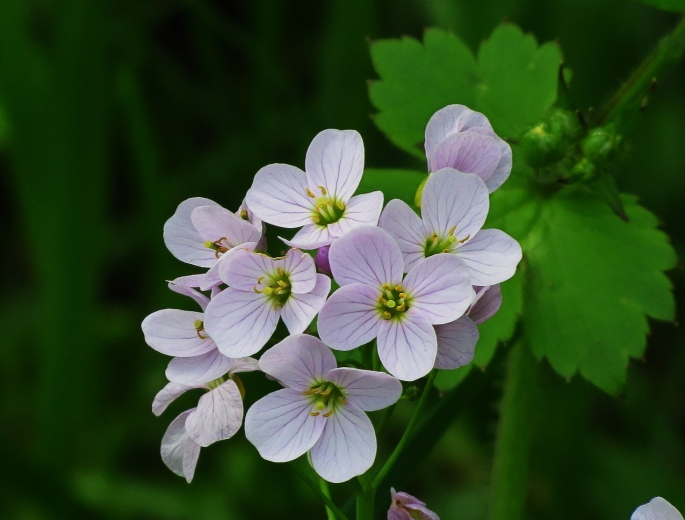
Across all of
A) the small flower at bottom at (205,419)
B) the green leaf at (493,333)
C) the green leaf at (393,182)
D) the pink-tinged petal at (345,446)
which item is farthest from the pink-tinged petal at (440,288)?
the green leaf at (393,182)

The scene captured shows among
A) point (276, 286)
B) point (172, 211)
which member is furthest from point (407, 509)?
point (172, 211)

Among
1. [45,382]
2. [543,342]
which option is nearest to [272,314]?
[543,342]

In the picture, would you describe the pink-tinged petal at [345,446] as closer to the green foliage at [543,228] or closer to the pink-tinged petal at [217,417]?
the pink-tinged petal at [217,417]

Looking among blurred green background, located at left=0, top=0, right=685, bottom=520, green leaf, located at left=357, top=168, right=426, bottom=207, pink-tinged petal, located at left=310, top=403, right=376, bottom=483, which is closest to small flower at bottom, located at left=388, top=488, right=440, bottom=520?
pink-tinged petal, located at left=310, top=403, right=376, bottom=483

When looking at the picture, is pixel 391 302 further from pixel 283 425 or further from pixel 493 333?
pixel 493 333

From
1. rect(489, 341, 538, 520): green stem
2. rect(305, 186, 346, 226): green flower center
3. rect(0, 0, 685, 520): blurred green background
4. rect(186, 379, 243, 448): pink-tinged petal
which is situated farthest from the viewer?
rect(0, 0, 685, 520): blurred green background

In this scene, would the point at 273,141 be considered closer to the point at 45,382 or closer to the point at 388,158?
the point at 388,158

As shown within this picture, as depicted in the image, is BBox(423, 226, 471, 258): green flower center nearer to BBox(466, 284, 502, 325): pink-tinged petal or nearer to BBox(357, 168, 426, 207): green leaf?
BBox(466, 284, 502, 325): pink-tinged petal
